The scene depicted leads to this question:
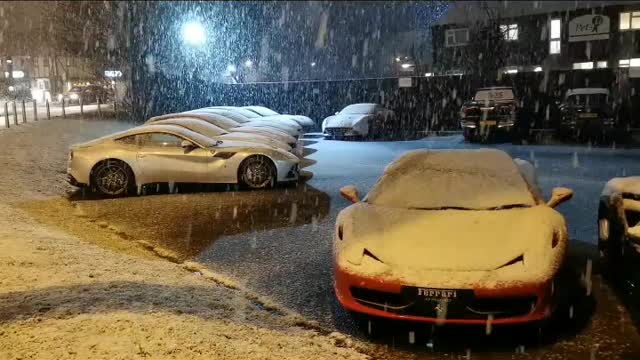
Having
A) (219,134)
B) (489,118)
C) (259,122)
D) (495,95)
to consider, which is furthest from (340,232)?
(495,95)

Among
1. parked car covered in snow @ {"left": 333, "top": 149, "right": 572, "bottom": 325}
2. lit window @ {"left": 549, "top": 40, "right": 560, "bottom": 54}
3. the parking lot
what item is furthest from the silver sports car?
lit window @ {"left": 549, "top": 40, "right": 560, "bottom": 54}

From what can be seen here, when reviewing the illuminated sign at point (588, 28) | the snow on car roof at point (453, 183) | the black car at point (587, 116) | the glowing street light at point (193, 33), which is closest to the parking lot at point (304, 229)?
the snow on car roof at point (453, 183)

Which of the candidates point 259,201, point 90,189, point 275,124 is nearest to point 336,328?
point 259,201

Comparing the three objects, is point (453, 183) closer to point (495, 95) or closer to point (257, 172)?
point (257, 172)

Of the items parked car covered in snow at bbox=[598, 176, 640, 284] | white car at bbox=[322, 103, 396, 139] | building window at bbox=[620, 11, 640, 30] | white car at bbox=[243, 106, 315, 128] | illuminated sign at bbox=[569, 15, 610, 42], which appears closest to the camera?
parked car covered in snow at bbox=[598, 176, 640, 284]

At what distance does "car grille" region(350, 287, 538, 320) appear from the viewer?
4188mm

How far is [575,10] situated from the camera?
102 ft

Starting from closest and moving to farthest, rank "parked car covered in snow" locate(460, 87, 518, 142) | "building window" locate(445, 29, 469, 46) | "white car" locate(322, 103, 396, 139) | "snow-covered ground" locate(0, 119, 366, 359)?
"snow-covered ground" locate(0, 119, 366, 359) < "parked car covered in snow" locate(460, 87, 518, 142) < "white car" locate(322, 103, 396, 139) < "building window" locate(445, 29, 469, 46)

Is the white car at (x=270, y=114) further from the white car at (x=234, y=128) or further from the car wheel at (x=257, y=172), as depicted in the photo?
the car wheel at (x=257, y=172)

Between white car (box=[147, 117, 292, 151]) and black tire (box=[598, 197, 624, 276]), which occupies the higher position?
white car (box=[147, 117, 292, 151])

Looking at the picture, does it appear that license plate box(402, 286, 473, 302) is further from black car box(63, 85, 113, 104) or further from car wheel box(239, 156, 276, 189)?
black car box(63, 85, 113, 104)

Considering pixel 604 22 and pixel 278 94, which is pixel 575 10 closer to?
pixel 604 22

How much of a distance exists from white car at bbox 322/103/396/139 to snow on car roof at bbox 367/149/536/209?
1458cm

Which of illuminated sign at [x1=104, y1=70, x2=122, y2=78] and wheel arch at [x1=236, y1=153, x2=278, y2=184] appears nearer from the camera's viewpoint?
wheel arch at [x1=236, y1=153, x2=278, y2=184]
